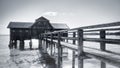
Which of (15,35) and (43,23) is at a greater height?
(43,23)

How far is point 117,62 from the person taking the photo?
275 centimetres

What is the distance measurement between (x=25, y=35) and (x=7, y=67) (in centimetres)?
2344

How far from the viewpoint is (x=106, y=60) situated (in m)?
3.10

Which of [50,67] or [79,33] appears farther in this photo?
[50,67]

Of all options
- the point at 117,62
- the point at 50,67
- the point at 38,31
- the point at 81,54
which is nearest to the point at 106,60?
the point at 117,62

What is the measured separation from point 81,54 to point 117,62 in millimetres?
1752

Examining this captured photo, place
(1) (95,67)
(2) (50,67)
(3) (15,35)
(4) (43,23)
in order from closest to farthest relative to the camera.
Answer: (2) (50,67), (1) (95,67), (3) (15,35), (4) (43,23)

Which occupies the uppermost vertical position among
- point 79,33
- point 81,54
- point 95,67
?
point 79,33

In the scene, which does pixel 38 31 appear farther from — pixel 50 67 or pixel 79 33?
pixel 79 33

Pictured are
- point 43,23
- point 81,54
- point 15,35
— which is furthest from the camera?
A: point 43,23

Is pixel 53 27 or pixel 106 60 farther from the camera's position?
pixel 53 27

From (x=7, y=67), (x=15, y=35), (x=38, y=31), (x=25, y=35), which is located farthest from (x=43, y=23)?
(x=7, y=67)

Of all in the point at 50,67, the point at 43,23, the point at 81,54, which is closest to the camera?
the point at 81,54

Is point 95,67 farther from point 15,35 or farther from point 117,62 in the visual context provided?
point 15,35
